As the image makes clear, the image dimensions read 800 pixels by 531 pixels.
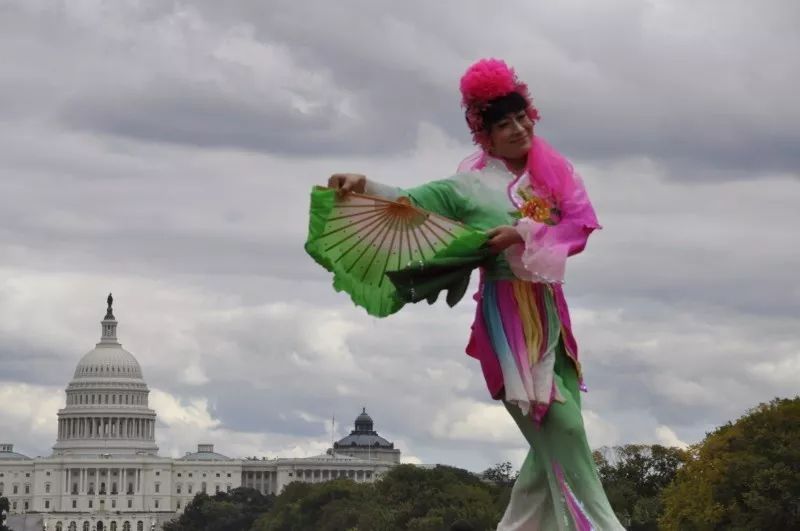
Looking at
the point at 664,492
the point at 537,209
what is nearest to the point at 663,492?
the point at 664,492

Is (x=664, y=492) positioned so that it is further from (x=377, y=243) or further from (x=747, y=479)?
(x=377, y=243)

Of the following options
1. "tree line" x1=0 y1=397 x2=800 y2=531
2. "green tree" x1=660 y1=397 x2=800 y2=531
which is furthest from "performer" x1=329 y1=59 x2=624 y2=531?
"green tree" x1=660 y1=397 x2=800 y2=531

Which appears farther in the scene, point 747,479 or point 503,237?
point 747,479

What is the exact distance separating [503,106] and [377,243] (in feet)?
4.34

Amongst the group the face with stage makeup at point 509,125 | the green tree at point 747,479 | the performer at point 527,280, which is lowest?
the performer at point 527,280

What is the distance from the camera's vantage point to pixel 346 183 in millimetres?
17578

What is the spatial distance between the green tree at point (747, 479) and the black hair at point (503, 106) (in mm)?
57389

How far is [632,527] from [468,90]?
7669cm

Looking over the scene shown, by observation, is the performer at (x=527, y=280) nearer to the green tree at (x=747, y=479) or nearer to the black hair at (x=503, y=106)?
the black hair at (x=503, y=106)

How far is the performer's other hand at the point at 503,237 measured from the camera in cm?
1738

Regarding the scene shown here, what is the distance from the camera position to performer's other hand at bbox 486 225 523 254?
17375 millimetres

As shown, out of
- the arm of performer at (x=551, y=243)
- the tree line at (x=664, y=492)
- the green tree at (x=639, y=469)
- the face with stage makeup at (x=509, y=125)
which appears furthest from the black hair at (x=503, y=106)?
the green tree at (x=639, y=469)

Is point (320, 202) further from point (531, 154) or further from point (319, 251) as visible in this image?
point (531, 154)

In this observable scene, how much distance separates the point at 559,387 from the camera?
17.6 m
